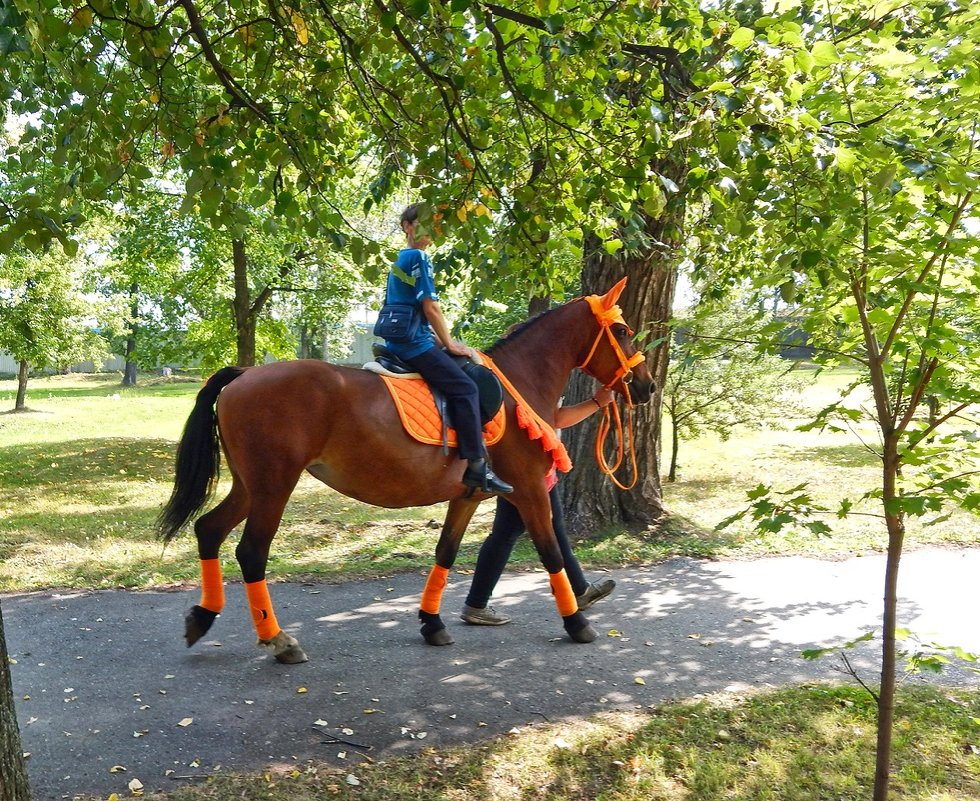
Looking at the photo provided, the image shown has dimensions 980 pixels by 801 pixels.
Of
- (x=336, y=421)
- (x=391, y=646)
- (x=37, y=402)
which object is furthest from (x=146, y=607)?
(x=37, y=402)

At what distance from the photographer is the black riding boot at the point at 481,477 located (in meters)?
5.44

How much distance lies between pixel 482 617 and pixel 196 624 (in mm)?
2056

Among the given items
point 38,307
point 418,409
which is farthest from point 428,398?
point 38,307

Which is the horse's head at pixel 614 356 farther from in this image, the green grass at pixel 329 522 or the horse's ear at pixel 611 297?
the green grass at pixel 329 522

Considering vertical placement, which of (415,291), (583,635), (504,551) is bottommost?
(583,635)

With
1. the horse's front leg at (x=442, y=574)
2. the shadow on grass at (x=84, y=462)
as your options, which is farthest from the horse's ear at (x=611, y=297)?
the shadow on grass at (x=84, y=462)

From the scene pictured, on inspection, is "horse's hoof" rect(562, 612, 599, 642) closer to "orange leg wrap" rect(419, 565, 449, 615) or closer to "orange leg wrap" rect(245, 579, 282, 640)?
"orange leg wrap" rect(419, 565, 449, 615)

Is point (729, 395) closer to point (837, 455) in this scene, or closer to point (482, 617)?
point (837, 455)

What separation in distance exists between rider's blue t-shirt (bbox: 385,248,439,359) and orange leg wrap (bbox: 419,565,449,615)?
1571 mm

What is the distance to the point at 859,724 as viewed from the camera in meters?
4.48

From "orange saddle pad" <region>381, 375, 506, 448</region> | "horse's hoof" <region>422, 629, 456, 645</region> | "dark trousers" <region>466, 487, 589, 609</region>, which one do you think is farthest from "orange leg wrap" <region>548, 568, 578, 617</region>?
"orange saddle pad" <region>381, 375, 506, 448</region>

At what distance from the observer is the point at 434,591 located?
227 inches

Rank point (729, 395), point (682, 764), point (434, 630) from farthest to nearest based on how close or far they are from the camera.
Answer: point (729, 395), point (434, 630), point (682, 764)

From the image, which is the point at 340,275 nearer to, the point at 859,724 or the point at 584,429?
the point at 584,429
